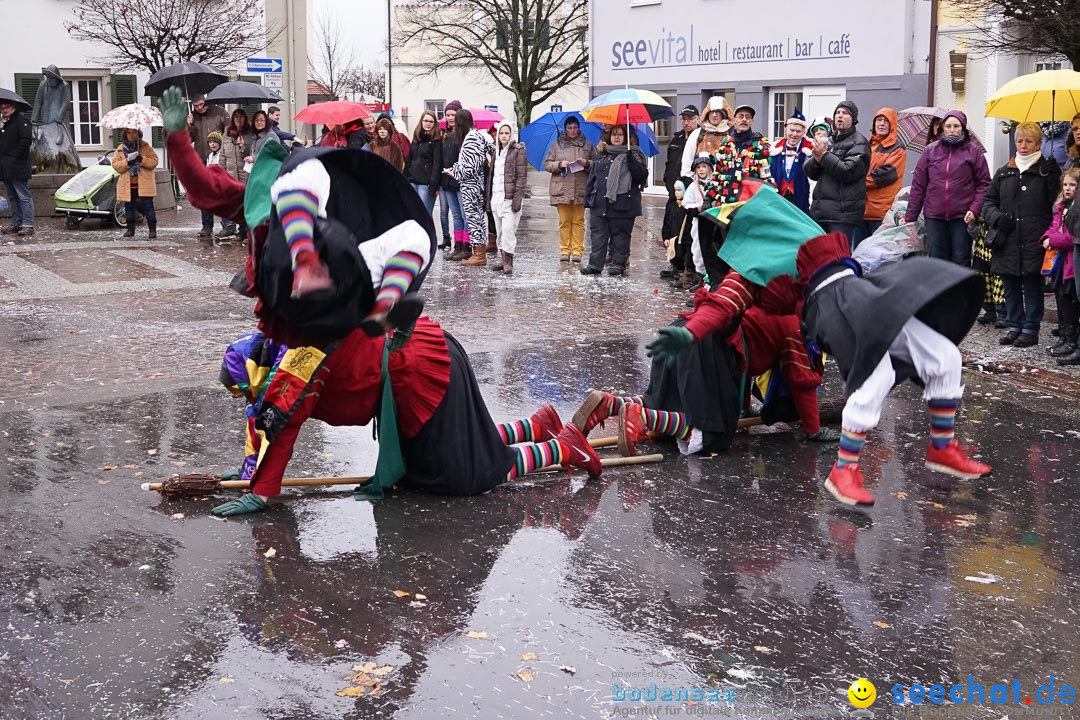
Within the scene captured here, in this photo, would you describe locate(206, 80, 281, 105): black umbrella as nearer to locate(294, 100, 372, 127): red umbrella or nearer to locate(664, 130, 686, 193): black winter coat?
locate(294, 100, 372, 127): red umbrella

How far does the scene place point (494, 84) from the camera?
53969mm

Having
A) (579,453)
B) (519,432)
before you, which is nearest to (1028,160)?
(579,453)

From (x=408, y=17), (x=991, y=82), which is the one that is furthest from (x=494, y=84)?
(x=991, y=82)

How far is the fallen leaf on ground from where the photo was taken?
158 inches

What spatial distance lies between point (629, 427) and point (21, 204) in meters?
14.5

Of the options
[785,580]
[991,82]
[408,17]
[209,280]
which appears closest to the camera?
[785,580]

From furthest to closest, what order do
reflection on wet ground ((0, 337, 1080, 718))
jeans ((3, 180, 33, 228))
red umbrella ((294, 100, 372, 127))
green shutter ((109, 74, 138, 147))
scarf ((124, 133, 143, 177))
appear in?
green shutter ((109, 74, 138, 147)), jeans ((3, 180, 33, 228)), scarf ((124, 133, 143, 177)), red umbrella ((294, 100, 372, 127)), reflection on wet ground ((0, 337, 1080, 718))

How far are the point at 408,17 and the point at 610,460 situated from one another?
46084 millimetres

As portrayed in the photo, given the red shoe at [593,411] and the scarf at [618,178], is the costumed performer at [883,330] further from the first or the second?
the scarf at [618,178]

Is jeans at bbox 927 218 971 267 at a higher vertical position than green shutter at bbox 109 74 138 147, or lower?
lower

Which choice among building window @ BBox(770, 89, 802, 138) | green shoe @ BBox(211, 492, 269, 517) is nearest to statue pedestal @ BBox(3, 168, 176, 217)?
building window @ BBox(770, 89, 802, 138)

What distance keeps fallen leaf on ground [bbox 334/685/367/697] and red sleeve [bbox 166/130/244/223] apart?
2.31m

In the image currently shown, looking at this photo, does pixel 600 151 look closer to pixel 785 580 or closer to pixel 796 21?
pixel 785 580

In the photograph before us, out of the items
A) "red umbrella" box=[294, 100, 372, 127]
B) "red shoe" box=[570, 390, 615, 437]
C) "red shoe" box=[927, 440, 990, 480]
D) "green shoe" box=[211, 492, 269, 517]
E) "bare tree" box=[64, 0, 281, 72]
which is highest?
"bare tree" box=[64, 0, 281, 72]
